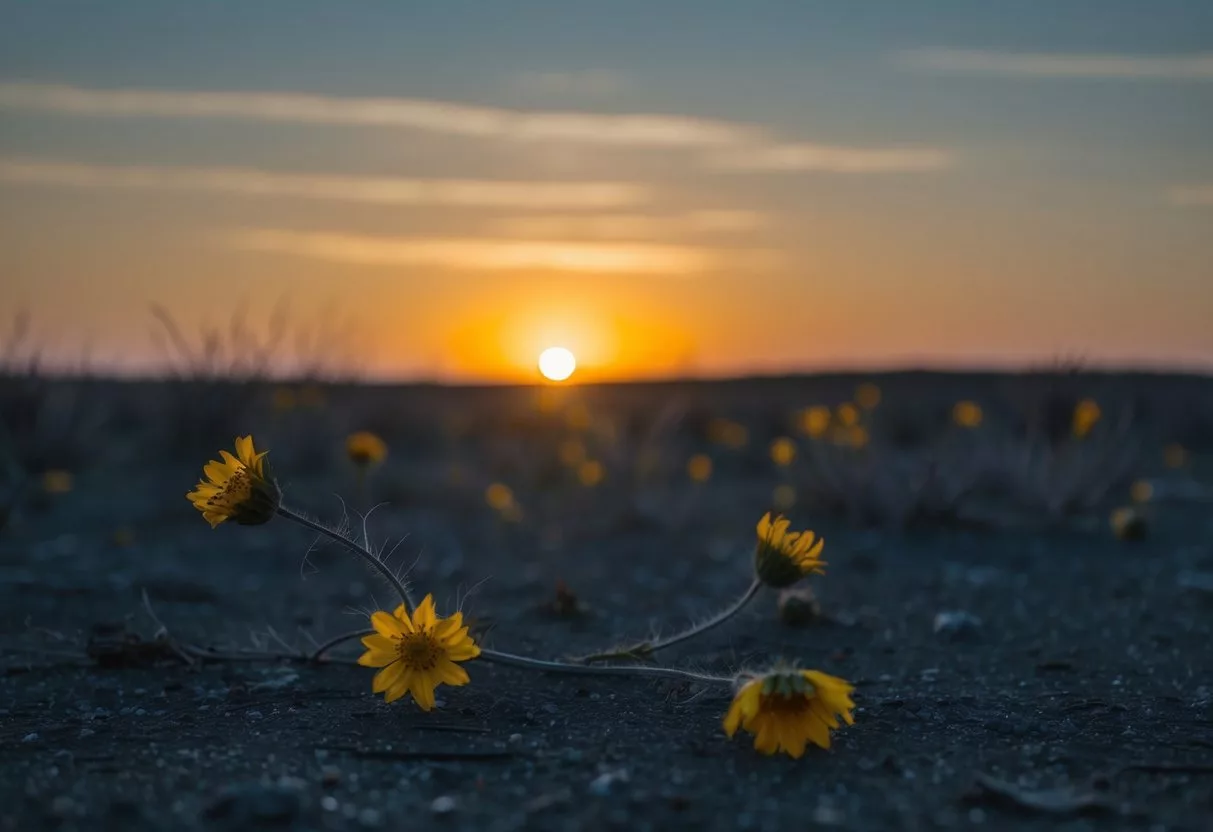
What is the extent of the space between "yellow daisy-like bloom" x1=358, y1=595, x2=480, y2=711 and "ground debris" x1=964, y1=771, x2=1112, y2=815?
48.8 inches

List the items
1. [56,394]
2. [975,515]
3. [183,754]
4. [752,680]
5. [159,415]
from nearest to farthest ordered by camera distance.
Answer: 1. [752,680]
2. [183,754]
3. [975,515]
4. [56,394]
5. [159,415]

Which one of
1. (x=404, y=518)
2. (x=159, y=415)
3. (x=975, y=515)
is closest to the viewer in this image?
(x=975, y=515)

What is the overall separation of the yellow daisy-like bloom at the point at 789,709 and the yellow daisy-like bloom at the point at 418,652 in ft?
2.36

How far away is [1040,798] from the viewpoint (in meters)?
2.57

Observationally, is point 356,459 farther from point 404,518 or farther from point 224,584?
point 404,518

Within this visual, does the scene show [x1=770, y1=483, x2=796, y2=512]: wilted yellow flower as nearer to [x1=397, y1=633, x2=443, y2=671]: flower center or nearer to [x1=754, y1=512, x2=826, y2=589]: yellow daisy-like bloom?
[x1=754, y1=512, x2=826, y2=589]: yellow daisy-like bloom

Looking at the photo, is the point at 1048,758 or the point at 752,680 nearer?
the point at 752,680

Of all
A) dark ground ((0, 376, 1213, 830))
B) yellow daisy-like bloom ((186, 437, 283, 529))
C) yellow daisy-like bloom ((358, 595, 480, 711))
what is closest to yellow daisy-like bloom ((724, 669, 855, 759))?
dark ground ((0, 376, 1213, 830))

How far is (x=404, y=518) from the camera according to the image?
28.8 feet

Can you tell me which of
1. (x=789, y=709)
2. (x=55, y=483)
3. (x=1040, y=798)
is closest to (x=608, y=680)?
(x=789, y=709)

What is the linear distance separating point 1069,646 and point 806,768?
2.21 m

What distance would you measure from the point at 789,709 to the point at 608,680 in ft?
3.34

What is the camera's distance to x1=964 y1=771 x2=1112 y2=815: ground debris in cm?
252

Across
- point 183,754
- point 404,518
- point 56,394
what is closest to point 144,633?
point 183,754
